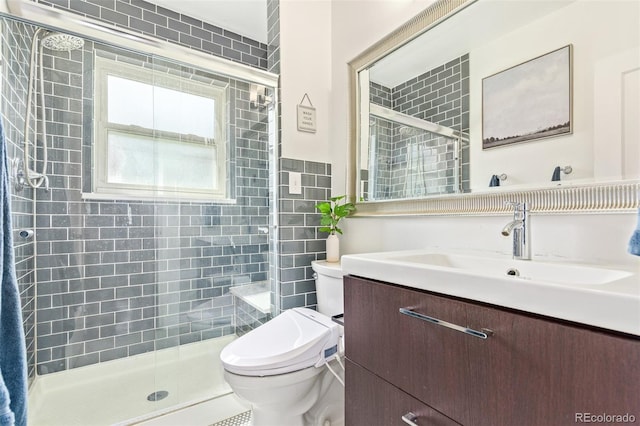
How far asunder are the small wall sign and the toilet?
0.83 meters

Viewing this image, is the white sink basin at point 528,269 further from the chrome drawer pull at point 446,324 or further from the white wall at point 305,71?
the white wall at point 305,71

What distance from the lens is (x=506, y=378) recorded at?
56 cm

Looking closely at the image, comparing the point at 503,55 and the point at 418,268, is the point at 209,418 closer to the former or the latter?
the point at 418,268

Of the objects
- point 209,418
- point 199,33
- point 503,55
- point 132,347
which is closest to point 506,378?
point 503,55

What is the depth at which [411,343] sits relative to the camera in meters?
0.73

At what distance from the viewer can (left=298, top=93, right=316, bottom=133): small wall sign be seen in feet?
5.70

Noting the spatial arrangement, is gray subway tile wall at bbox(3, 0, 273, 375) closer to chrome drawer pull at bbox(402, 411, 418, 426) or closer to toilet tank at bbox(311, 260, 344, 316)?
toilet tank at bbox(311, 260, 344, 316)

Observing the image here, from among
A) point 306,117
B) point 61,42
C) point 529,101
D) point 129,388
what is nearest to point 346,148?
point 306,117

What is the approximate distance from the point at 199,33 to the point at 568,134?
244 centimetres

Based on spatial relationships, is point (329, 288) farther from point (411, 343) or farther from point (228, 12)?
point (228, 12)

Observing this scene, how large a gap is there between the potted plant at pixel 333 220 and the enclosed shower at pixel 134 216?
12.5 inches

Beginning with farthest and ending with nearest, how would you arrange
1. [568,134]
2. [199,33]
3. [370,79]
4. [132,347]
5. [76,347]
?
[199,33] → [132,347] → [76,347] → [370,79] → [568,134]

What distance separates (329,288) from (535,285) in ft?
3.52

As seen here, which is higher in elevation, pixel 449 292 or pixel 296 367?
pixel 449 292
